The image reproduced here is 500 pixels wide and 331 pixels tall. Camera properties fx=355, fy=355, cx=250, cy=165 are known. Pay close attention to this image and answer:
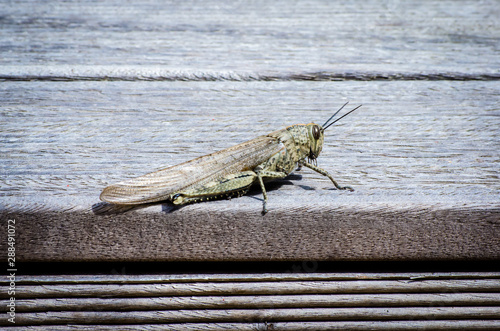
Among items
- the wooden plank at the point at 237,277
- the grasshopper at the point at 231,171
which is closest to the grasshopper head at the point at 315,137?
the grasshopper at the point at 231,171

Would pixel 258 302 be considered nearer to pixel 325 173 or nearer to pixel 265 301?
pixel 265 301

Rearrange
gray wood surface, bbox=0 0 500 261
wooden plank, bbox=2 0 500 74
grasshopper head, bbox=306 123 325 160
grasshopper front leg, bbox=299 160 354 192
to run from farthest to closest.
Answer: wooden plank, bbox=2 0 500 74
grasshopper head, bbox=306 123 325 160
grasshopper front leg, bbox=299 160 354 192
gray wood surface, bbox=0 0 500 261

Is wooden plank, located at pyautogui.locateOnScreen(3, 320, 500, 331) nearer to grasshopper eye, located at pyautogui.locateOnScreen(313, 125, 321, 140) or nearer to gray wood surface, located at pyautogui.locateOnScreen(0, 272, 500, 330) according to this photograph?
gray wood surface, located at pyautogui.locateOnScreen(0, 272, 500, 330)

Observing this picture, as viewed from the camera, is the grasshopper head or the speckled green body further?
the grasshopper head

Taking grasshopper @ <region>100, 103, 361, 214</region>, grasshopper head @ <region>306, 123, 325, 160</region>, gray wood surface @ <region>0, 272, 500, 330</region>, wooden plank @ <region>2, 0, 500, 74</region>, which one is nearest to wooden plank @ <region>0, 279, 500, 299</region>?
gray wood surface @ <region>0, 272, 500, 330</region>

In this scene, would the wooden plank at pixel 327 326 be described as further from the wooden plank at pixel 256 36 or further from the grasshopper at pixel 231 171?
the wooden plank at pixel 256 36

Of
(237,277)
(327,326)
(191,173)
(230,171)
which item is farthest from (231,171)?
(327,326)
